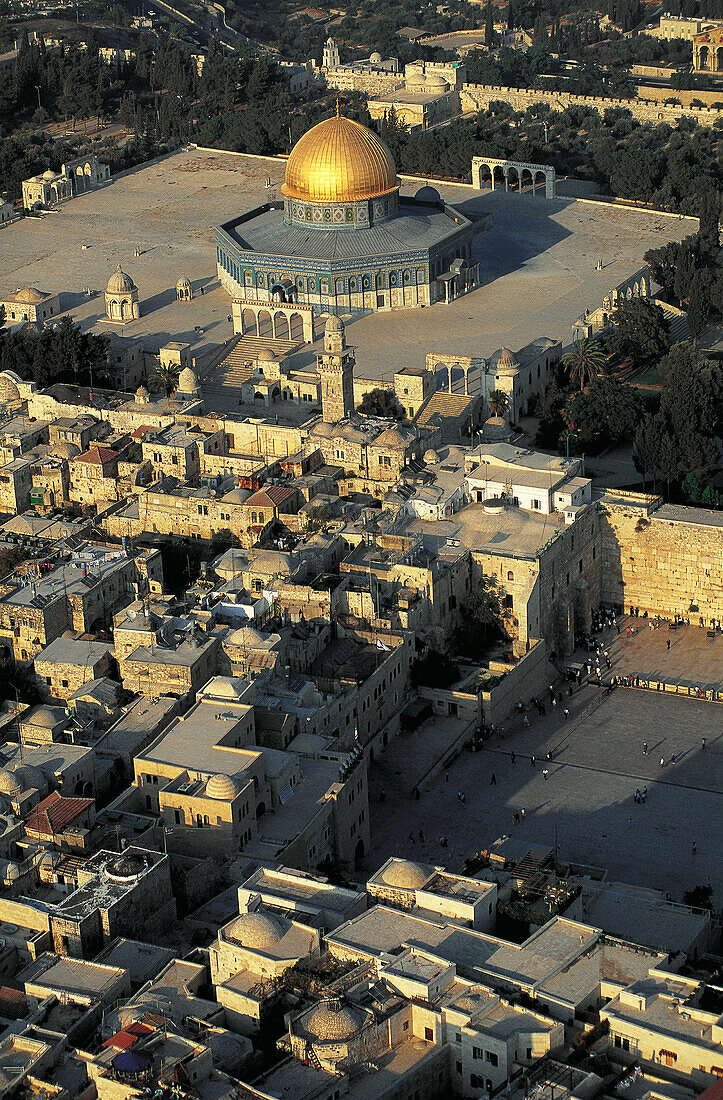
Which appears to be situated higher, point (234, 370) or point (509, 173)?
point (509, 173)

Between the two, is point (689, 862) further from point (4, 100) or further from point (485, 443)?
point (4, 100)

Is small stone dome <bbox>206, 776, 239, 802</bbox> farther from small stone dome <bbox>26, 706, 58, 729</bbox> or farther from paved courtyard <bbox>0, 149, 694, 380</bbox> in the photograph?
paved courtyard <bbox>0, 149, 694, 380</bbox>

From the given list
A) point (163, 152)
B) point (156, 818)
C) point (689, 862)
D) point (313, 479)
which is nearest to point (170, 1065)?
point (156, 818)

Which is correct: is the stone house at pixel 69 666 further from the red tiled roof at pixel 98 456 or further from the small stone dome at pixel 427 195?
the small stone dome at pixel 427 195

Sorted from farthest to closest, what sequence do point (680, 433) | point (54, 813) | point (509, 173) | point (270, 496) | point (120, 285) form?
1. point (509, 173)
2. point (120, 285)
3. point (680, 433)
4. point (270, 496)
5. point (54, 813)

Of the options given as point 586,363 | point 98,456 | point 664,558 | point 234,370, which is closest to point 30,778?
point 98,456

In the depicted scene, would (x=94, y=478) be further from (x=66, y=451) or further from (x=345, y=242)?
(x=345, y=242)
